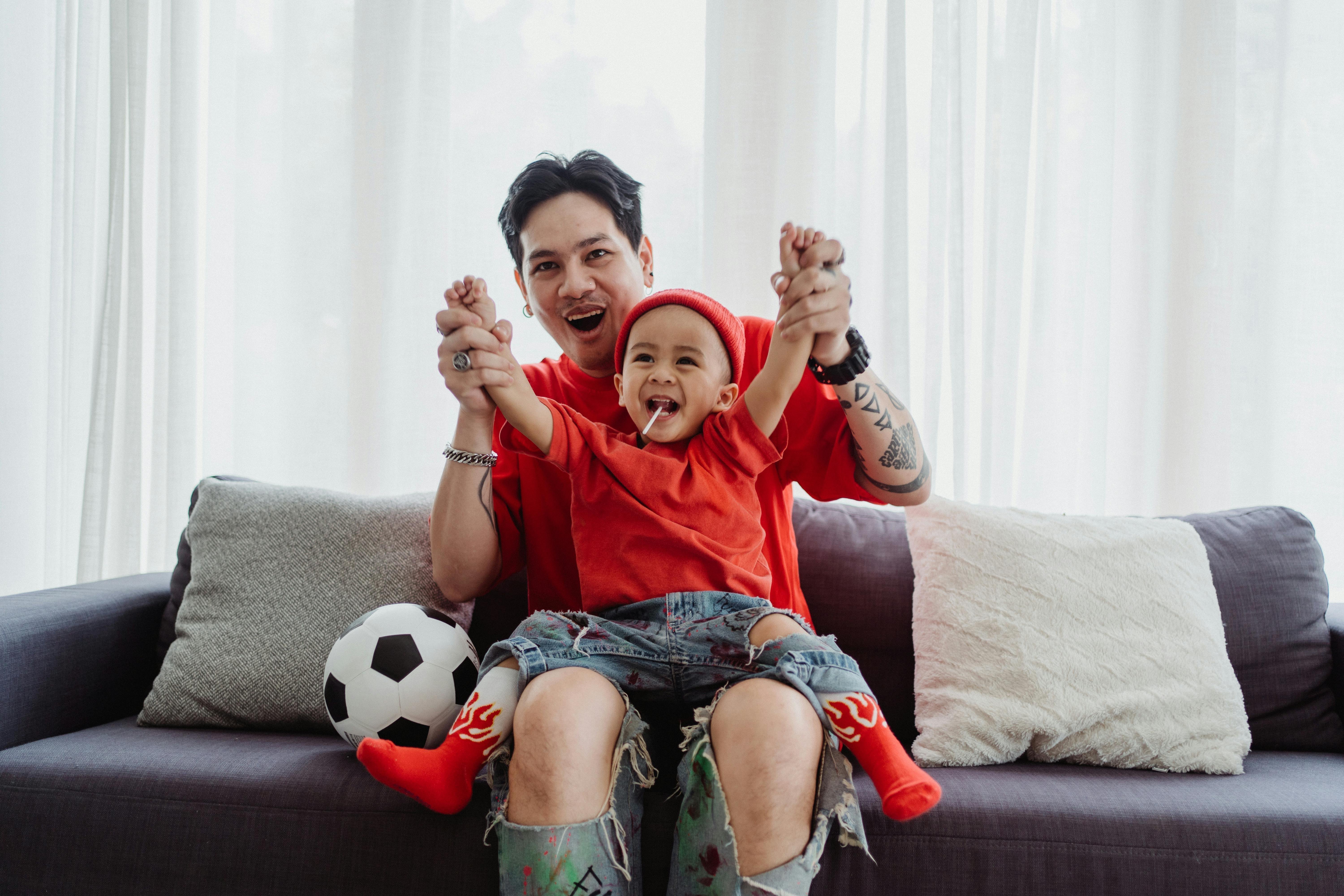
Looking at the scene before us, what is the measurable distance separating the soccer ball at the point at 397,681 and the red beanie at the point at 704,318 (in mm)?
514

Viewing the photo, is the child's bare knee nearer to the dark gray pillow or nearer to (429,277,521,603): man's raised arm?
(429,277,521,603): man's raised arm

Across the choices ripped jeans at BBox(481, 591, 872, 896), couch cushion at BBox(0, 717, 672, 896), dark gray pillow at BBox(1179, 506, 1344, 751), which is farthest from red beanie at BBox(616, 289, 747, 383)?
dark gray pillow at BBox(1179, 506, 1344, 751)

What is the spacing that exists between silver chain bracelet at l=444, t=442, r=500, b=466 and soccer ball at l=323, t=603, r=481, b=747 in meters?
0.25

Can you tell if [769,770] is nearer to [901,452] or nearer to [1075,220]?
[901,452]

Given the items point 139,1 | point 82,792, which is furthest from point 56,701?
point 139,1

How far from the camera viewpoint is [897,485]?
129 cm

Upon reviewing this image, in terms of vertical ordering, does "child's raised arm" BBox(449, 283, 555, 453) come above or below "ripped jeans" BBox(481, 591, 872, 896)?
above

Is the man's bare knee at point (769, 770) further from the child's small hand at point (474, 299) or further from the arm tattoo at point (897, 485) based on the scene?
the child's small hand at point (474, 299)

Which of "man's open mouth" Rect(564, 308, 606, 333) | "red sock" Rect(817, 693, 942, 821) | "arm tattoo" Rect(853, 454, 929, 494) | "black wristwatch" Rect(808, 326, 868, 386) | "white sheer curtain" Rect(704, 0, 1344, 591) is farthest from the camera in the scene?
"white sheer curtain" Rect(704, 0, 1344, 591)

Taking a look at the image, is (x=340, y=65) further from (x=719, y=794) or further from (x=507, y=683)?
(x=719, y=794)

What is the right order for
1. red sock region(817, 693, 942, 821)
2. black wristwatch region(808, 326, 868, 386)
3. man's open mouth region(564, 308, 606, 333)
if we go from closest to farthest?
red sock region(817, 693, 942, 821)
black wristwatch region(808, 326, 868, 386)
man's open mouth region(564, 308, 606, 333)

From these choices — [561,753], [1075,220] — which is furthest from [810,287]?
[1075,220]

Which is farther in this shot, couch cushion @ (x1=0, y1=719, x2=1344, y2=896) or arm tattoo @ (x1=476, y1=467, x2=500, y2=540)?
arm tattoo @ (x1=476, y1=467, x2=500, y2=540)

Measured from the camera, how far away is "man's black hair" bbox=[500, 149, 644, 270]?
1.42 metres
